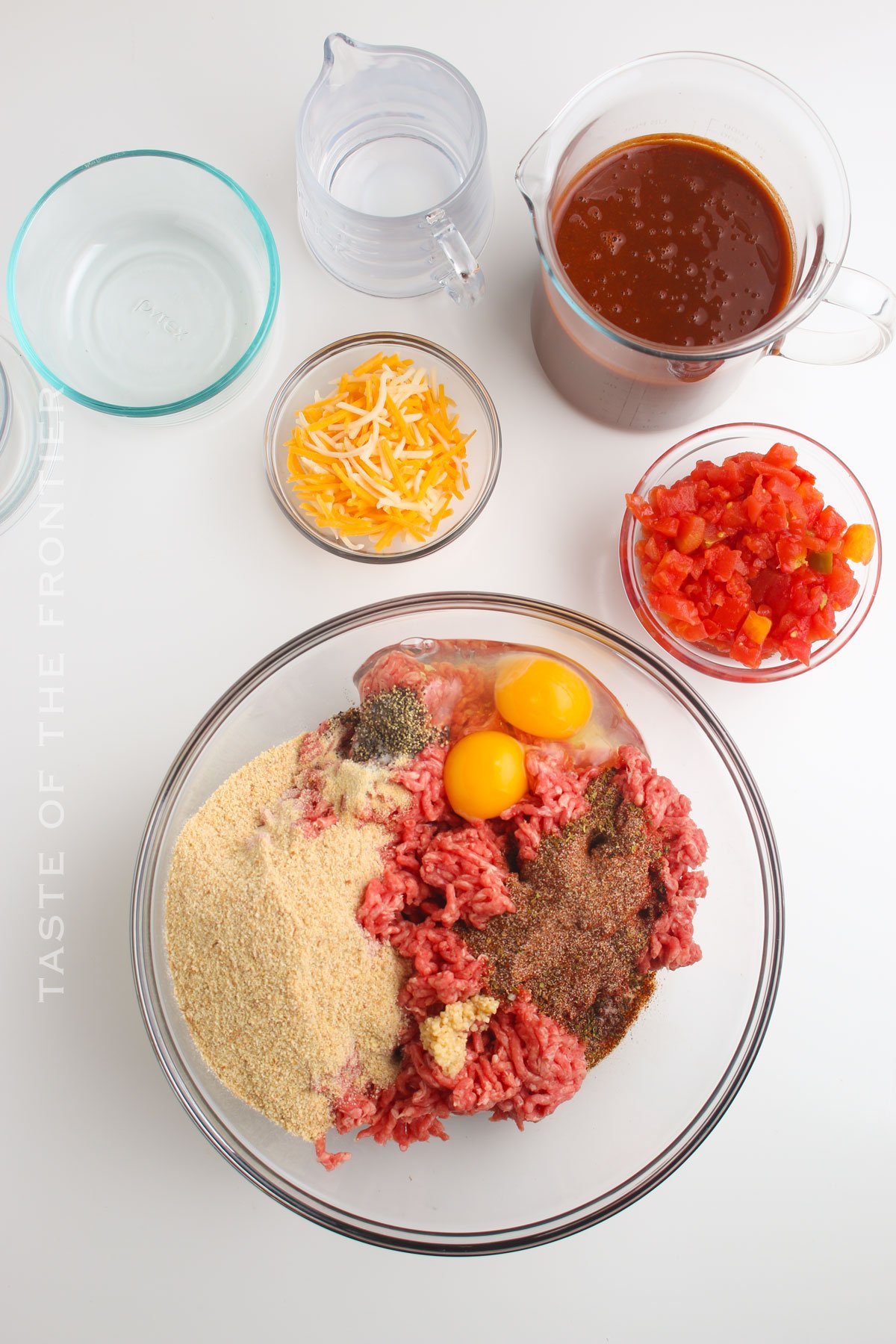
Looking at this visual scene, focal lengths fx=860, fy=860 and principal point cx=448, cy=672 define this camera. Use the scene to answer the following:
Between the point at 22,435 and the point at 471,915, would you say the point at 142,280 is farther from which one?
the point at 471,915

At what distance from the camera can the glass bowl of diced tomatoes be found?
1.65 m

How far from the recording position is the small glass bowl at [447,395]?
1.81m

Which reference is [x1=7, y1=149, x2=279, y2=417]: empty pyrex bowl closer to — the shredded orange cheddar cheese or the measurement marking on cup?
the measurement marking on cup

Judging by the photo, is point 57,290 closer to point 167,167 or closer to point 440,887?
point 167,167

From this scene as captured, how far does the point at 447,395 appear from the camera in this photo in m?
1.91

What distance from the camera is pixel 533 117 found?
194cm

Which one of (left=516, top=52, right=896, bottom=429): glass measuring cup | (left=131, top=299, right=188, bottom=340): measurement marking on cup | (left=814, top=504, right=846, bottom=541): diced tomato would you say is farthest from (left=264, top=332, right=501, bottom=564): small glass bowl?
(left=814, top=504, right=846, bottom=541): diced tomato

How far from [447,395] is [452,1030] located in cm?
130

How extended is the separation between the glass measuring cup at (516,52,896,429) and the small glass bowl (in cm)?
22

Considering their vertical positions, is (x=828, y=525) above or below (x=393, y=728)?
above

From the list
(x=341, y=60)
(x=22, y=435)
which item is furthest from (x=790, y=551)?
(x=22, y=435)

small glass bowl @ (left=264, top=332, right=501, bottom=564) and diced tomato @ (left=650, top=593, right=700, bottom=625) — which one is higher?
small glass bowl @ (left=264, top=332, right=501, bottom=564)

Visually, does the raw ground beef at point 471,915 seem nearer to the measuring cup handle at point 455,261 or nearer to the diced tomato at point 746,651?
the diced tomato at point 746,651

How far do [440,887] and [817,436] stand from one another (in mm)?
1308
